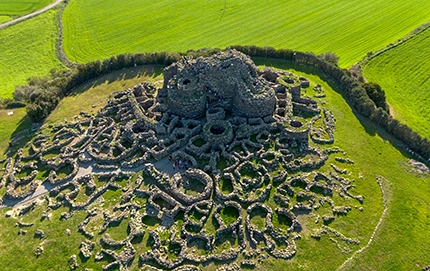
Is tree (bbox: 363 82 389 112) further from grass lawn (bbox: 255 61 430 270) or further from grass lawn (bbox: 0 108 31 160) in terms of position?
grass lawn (bbox: 0 108 31 160)

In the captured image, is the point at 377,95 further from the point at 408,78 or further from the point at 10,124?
the point at 10,124

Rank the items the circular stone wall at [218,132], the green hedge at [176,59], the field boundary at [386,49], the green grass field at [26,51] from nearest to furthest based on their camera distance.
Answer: the circular stone wall at [218,132] < the green hedge at [176,59] < the field boundary at [386,49] < the green grass field at [26,51]

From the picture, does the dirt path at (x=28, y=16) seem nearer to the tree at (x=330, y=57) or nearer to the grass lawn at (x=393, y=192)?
the tree at (x=330, y=57)

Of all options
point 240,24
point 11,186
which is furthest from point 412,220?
point 240,24

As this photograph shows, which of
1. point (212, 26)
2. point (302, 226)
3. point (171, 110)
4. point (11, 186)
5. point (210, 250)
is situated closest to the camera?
point (210, 250)

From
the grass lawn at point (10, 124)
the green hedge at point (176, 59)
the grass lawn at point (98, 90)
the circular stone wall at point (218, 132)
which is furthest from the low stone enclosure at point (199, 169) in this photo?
the green hedge at point (176, 59)

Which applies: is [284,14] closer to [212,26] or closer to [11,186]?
[212,26]
